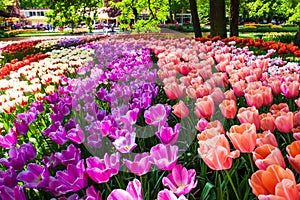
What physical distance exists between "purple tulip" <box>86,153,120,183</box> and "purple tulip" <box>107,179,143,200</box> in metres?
0.27

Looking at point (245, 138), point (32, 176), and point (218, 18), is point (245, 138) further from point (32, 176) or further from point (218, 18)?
point (218, 18)

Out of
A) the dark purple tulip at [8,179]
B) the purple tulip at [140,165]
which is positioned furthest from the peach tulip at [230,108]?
the dark purple tulip at [8,179]

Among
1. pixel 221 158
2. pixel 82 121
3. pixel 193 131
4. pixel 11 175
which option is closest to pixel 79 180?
pixel 11 175

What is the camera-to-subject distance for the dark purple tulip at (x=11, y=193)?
4.79 feet

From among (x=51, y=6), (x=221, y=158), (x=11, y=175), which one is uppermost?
(x=51, y=6)

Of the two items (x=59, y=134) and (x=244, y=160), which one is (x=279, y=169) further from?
(x=59, y=134)

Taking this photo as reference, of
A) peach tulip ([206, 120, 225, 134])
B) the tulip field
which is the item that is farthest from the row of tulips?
peach tulip ([206, 120, 225, 134])

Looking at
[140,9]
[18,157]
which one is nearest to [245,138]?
[18,157]

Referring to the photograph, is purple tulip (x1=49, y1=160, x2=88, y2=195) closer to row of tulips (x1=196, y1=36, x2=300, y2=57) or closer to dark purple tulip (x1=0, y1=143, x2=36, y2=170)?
dark purple tulip (x1=0, y1=143, x2=36, y2=170)

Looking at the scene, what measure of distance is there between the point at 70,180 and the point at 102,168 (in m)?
0.14

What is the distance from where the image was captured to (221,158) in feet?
4.48

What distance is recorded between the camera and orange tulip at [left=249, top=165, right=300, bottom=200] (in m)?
1.03

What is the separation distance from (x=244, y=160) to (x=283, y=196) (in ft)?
2.58

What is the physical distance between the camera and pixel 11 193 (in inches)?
58.6
